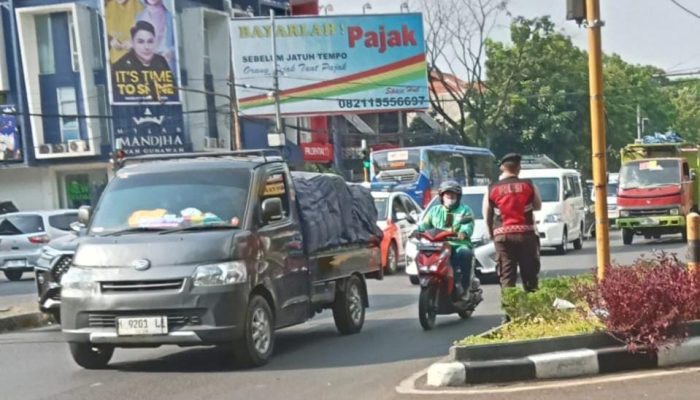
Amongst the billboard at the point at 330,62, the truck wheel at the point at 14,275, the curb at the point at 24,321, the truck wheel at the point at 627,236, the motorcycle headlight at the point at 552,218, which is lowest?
the truck wheel at the point at 627,236

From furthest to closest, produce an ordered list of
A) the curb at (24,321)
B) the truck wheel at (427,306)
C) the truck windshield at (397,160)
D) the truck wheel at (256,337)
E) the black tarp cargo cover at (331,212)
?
the truck windshield at (397,160), the curb at (24,321), the truck wheel at (427,306), the black tarp cargo cover at (331,212), the truck wheel at (256,337)

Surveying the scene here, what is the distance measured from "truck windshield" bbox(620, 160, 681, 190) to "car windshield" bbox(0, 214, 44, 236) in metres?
15.0

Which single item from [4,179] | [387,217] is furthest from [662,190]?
[4,179]

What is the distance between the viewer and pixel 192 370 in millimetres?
9227

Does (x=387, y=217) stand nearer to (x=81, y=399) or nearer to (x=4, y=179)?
(x=81, y=399)

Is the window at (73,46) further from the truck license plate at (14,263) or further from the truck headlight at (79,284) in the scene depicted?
the truck headlight at (79,284)

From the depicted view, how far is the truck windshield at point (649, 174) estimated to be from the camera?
26734 millimetres

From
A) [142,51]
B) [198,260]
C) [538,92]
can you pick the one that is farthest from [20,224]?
[538,92]

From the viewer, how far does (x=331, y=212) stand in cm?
1155

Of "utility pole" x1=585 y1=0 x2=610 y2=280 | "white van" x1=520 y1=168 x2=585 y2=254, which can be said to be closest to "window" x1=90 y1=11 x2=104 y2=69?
"white van" x1=520 y1=168 x2=585 y2=254

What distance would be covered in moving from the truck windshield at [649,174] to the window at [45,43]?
25.4 m

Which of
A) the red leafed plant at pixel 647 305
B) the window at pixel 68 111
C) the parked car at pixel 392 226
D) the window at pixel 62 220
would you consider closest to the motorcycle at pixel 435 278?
the red leafed plant at pixel 647 305

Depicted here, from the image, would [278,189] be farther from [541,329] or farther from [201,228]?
[541,329]

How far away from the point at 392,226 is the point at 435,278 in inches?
395
